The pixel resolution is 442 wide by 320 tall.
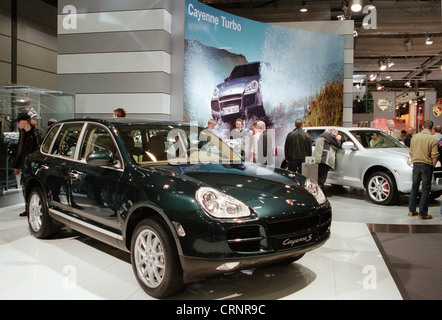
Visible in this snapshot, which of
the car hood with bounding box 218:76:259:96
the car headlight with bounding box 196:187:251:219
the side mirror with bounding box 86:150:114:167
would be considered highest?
the car hood with bounding box 218:76:259:96

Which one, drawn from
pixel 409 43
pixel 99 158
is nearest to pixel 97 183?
pixel 99 158

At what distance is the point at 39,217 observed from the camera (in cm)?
502

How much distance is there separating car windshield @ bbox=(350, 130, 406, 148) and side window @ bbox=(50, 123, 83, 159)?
19.3ft

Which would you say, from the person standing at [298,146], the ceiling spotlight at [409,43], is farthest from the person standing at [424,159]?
the ceiling spotlight at [409,43]

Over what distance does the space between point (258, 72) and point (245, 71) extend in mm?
518

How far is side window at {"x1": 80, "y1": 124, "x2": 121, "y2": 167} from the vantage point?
12.7 ft

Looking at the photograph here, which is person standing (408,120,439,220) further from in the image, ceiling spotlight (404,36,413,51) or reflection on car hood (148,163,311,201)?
ceiling spotlight (404,36,413,51)

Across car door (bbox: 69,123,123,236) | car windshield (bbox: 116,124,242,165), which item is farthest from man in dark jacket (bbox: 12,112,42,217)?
car windshield (bbox: 116,124,242,165)

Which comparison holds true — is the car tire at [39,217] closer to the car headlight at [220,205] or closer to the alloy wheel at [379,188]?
the car headlight at [220,205]

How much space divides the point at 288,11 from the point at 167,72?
24.4 ft

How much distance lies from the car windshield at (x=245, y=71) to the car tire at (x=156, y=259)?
7.25 m

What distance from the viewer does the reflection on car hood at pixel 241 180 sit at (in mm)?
3174

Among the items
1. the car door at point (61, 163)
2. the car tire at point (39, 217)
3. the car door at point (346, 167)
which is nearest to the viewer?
the car door at point (61, 163)

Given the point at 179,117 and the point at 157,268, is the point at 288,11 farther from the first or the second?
the point at 157,268
